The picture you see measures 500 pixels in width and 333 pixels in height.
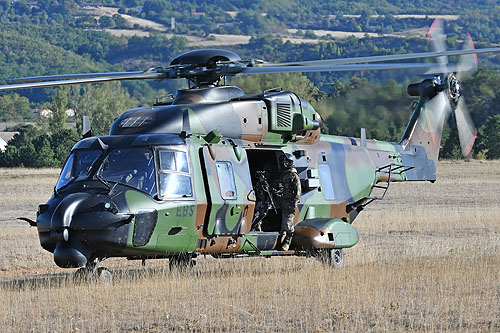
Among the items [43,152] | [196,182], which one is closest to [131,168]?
[196,182]

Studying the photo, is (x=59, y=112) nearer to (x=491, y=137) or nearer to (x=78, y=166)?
(x=491, y=137)

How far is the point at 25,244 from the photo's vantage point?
20.7 meters

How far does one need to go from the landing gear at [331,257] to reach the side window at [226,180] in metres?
2.54

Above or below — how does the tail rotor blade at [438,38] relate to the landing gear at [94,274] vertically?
above

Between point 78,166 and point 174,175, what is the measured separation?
156cm

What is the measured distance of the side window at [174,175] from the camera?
1366 centimetres

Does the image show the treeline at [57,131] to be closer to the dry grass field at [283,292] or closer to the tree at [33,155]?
the tree at [33,155]

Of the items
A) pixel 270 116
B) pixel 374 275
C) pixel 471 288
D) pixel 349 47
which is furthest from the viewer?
pixel 349 47

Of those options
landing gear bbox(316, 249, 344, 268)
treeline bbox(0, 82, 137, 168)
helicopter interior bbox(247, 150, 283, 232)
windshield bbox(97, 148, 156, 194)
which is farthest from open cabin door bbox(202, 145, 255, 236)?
treeline bbox(0, 82, 137, 168)

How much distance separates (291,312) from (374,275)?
3.58 m

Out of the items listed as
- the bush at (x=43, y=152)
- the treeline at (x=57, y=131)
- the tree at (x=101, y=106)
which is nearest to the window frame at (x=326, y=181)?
the treeline at (x=57, y=131)

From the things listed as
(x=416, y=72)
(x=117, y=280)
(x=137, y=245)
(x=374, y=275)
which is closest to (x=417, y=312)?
(x=374, y=275)

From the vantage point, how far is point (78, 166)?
1397 cm

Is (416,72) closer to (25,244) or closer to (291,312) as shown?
(291,312)
